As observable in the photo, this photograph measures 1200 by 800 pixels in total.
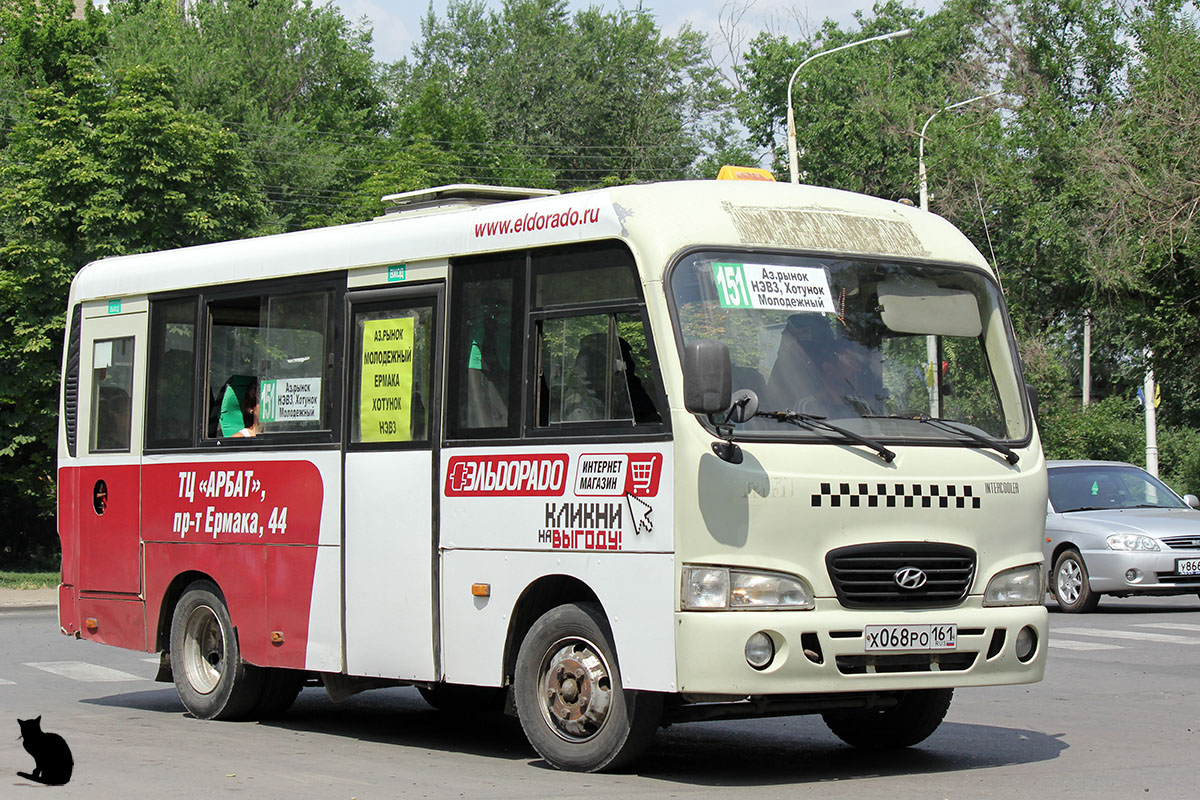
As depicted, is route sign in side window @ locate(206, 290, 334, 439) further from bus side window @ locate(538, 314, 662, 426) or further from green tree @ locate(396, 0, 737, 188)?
green tree @ locate(396, 0, 737, 188)

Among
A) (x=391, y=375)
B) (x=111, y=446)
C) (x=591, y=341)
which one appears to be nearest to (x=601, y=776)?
(x=591, y=341)

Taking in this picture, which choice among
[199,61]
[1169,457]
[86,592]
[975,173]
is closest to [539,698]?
[86,592]

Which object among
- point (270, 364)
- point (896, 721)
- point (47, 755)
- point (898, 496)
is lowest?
point (47, 755)

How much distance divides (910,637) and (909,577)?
0.30m

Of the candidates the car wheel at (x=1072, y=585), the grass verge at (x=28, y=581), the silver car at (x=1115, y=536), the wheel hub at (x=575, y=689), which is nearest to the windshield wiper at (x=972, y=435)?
the wheel hub at (x=575, y=689)

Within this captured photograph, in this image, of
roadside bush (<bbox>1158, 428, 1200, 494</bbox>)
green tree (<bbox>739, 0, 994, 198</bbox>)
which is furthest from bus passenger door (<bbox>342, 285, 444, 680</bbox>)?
roadside bush (<bbox>1158, 428, 1200, 494</bbox>)

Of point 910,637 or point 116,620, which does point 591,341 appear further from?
point 116,620

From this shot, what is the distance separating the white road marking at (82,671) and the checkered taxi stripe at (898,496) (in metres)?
7.99

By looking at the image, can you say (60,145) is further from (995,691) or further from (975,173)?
(995,691)

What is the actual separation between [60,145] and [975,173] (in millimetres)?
20487

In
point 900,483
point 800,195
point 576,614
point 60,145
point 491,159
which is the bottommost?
point 576,614

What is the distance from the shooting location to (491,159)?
66.1m

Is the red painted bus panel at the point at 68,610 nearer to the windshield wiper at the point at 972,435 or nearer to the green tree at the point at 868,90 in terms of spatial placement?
the windshield wiper at the point at 972,435

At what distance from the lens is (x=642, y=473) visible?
327 inches
